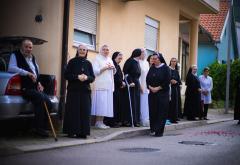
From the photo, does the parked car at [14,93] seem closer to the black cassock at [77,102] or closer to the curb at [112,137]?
the black cassock at [77,102]

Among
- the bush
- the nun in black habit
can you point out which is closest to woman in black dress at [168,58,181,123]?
the nun in black habit

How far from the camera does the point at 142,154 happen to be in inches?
343

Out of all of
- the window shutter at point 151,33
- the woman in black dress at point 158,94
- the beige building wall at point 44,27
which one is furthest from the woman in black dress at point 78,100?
the window shutter at point 151,33

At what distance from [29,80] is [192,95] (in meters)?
Answer: 8.35

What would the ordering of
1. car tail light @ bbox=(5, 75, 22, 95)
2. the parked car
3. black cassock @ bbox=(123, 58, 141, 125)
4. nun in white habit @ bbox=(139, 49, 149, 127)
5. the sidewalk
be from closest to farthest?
1. the sidewalk
2. the parked car
3. car tail light @ bbox=(5, 75, 22, 95)
4. black cassock @ bbox=(123, 58, 141, 125)
5. nun in white habit @ bbox=(139, 49, 149, 127)

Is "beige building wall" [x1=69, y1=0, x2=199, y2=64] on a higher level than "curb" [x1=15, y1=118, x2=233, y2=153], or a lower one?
higher

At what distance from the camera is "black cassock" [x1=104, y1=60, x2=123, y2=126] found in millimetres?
12766

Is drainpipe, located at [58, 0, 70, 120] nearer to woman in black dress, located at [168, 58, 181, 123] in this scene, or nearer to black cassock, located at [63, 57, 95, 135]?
black cassock, located at [63, 57, 95, 135]

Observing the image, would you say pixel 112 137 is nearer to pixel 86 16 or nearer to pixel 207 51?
pixel 86 16

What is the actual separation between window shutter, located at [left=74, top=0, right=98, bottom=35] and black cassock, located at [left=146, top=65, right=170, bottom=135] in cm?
197

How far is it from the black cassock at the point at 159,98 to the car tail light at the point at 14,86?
3.76m

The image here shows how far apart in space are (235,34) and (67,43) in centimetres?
2990

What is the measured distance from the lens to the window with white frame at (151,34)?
16.7m

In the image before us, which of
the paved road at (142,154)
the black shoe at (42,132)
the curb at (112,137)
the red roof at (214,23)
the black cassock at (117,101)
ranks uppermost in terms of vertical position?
the red roof at (214,23)
